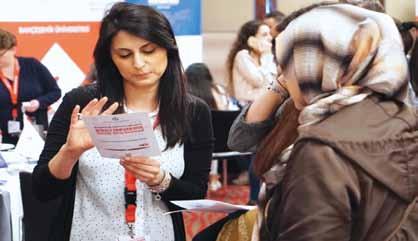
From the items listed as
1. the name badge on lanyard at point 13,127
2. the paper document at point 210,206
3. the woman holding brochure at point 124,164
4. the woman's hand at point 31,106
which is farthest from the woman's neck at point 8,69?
the paper document at point 210,206

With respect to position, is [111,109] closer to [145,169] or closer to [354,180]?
[145,169]

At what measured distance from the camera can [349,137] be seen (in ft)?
3.85

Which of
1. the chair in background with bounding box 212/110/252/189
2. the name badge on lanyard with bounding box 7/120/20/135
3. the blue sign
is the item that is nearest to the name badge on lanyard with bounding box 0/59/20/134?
the name badge on lanyard with bounding box 7/120/20/135

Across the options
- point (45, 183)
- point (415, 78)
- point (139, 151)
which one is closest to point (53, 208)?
point (45, 183)

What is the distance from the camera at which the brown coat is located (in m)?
1.15

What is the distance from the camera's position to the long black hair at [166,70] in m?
1.96

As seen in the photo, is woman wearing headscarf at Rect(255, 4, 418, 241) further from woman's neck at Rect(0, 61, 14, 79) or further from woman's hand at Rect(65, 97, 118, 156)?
woman's neck at Rect(0, 61, 14, 79)

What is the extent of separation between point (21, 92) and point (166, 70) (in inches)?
149

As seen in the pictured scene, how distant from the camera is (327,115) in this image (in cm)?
121

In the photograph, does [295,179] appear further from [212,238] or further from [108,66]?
[108,66]

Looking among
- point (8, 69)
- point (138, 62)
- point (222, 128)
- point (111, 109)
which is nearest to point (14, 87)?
point (8, 69)

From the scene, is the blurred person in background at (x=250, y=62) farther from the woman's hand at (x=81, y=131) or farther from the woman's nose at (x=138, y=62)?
the woman's hand at (x=81, y=131)

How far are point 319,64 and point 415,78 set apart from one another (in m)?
A: 1.07

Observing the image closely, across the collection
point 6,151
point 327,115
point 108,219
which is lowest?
point 6,151
